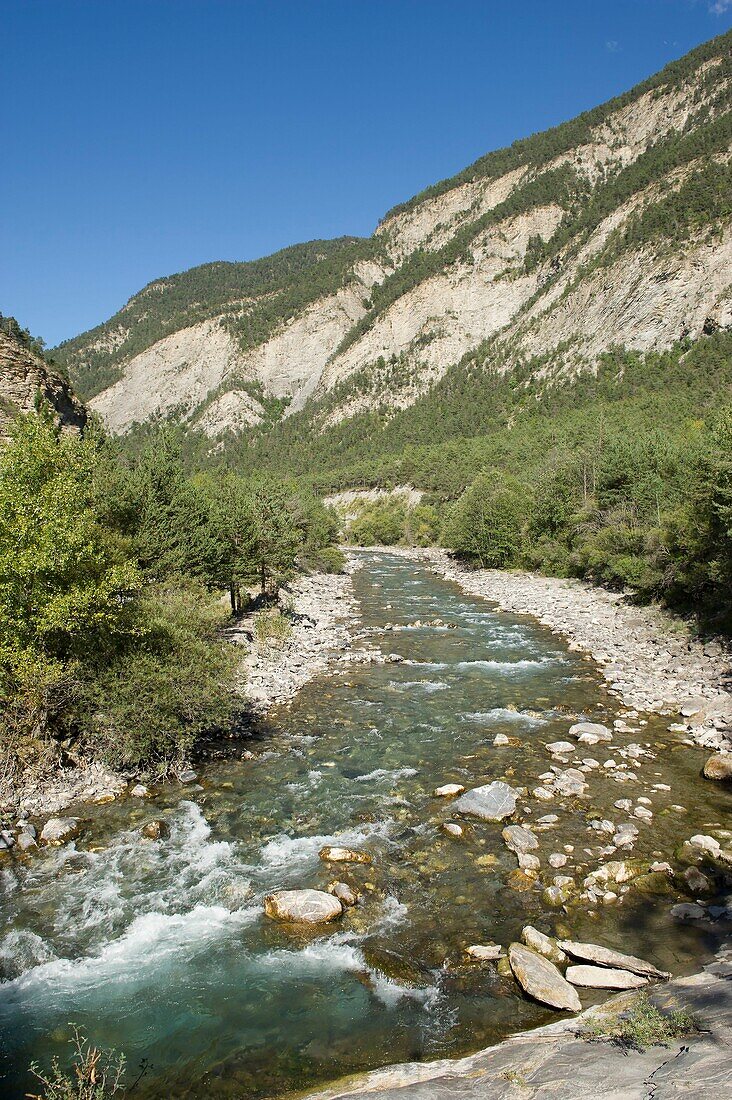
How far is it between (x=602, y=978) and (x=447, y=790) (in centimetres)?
515

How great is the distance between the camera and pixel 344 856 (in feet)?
31.6

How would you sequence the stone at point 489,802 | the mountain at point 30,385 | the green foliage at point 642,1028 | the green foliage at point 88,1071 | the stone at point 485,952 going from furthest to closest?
the mountain at point 30,385 < the stone at point 489,802 < the stone at point 485,952 < the green foliage at point 88,1071 < the green foliage at point 642,1028

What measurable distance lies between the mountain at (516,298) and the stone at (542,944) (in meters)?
96.9

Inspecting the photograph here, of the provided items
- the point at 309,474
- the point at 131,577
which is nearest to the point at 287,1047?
the point at 131,577

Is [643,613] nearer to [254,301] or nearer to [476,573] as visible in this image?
[476,573]

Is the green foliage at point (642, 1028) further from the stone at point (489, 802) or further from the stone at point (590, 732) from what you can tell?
the stone at point (590, 732)

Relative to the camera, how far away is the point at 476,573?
4941 centimetres

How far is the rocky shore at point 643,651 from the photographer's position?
49.9ft

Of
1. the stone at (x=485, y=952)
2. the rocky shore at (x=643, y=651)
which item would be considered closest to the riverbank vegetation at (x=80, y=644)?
the stone at (x=485, y=952)

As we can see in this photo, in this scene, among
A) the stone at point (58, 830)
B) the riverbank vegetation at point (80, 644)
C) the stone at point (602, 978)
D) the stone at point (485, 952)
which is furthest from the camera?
the riverbank vegetation at point (80, 644)

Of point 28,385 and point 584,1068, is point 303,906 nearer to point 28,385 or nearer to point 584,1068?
point 584,1068

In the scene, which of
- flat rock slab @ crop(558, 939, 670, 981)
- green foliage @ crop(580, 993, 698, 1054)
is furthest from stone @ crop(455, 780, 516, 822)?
green foliage @ crop(580, 993, 698, 1054)

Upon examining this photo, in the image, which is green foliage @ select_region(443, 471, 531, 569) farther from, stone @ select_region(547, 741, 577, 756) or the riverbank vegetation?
the riverbank vegetation

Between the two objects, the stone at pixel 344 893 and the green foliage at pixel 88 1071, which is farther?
the stone at pixel 344 893
